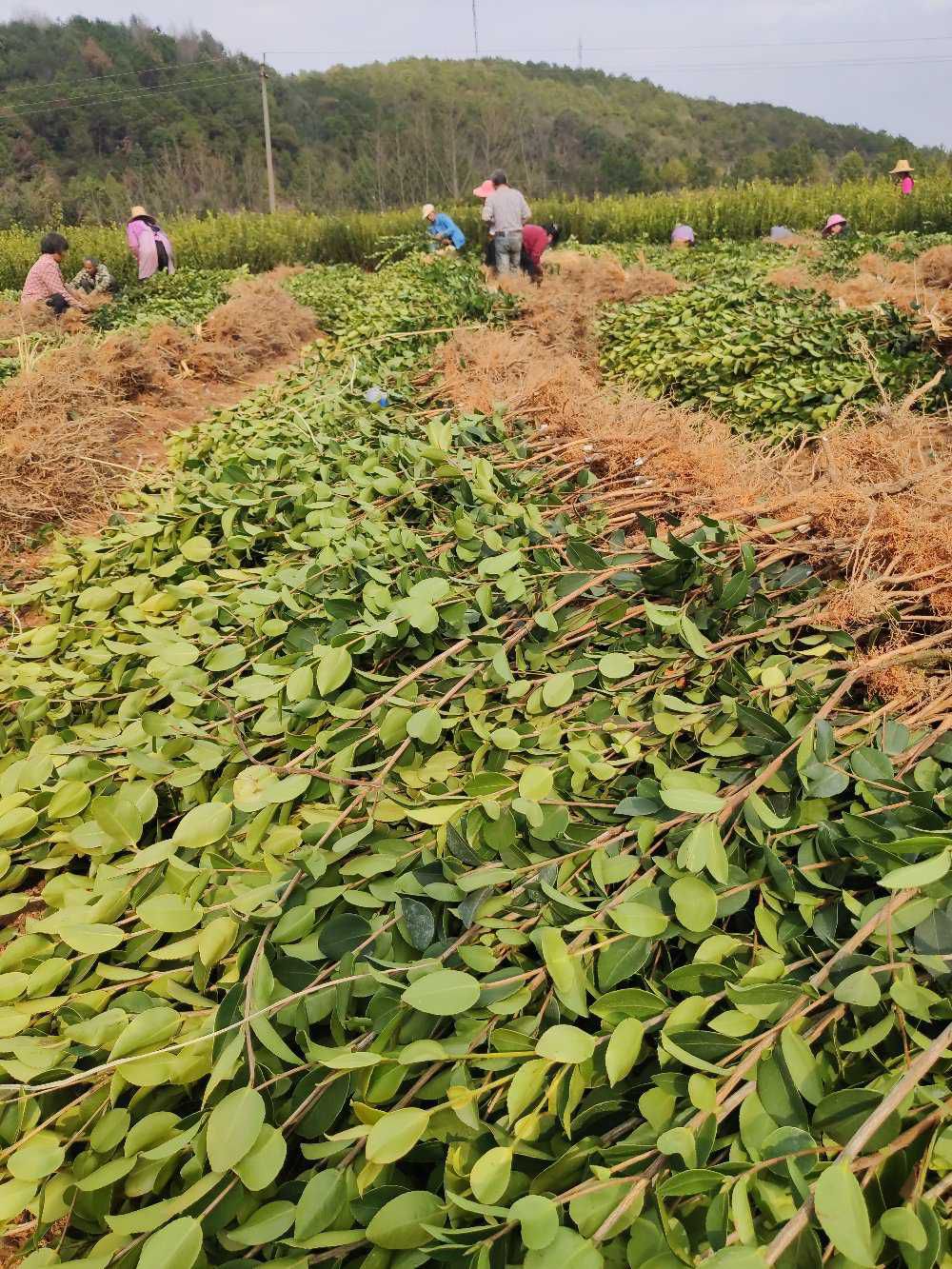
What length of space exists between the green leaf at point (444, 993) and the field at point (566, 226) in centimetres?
1673

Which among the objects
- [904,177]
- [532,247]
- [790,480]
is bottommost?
[790,480]

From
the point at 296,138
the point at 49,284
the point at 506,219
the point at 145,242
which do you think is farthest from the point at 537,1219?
the point at 296,138

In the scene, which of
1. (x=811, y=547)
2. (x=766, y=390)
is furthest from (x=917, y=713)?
(x=766, y=390)

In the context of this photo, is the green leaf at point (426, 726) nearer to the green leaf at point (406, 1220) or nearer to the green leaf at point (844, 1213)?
the green leaf at point (406, 1220)

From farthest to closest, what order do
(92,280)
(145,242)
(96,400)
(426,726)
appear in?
(145,242), (92,280), (96,400), (426,726)

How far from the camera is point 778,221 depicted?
56.1 ft

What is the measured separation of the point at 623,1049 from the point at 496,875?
0.26 metres

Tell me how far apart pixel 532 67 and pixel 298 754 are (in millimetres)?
104212

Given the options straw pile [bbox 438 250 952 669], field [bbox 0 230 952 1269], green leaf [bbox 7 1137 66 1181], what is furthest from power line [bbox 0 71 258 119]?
green leaf [bbox 7 1137 66 1181]

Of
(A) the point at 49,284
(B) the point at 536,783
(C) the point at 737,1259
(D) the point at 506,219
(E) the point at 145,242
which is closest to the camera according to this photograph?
(C) the point at 737,1259

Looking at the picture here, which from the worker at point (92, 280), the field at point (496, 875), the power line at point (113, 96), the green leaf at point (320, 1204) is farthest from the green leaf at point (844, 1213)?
the power line at point (113, 96)

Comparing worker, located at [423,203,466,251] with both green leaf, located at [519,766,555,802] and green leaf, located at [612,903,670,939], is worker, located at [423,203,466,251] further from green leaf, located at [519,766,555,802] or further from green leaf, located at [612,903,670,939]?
green leaf, located at [612,903,670,939]

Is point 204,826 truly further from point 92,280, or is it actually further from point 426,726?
point 92,280

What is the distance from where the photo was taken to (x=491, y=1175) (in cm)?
74
